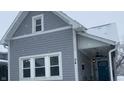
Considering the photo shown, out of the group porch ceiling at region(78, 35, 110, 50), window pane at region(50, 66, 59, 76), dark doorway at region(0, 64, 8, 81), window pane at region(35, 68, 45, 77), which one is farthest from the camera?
dark doorway at region(0, 64, 8, 81)

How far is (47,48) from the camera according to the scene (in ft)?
23.2

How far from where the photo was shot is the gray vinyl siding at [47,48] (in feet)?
21.6

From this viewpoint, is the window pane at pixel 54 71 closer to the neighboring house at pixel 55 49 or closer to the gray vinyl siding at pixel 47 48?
the neighboring house at pixel 55 49

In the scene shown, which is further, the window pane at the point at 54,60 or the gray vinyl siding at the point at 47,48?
the window pane at the point at 54,60

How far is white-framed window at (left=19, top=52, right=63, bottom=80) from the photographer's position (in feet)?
22.3

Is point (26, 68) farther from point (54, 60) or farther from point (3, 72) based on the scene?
point (3, 72)

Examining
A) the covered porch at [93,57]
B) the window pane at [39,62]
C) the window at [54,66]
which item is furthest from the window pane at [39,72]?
the covered porch at [93,57]

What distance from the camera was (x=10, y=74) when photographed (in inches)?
301

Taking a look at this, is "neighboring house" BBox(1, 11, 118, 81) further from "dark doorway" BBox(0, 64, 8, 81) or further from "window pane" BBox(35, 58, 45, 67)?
"dark doorway" BBox(0, 64, 8, 81)

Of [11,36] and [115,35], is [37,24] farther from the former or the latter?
[115,35]

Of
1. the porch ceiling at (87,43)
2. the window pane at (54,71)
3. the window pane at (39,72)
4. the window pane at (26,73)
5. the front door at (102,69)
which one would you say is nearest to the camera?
the porch ceiling at (87,43)

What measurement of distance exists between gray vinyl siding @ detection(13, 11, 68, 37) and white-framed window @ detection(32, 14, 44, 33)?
0.14 m

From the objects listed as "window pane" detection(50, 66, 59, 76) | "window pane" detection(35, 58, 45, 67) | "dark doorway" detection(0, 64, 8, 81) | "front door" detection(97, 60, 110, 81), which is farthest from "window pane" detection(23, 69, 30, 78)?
"front door" detection(97, 60, 110, 81)
